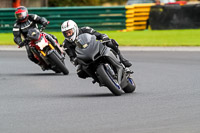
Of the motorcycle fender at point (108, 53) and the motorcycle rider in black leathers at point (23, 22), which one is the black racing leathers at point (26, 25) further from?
the motorcycle fender at point (108, 53)

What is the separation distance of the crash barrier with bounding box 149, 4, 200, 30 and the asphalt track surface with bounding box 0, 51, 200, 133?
396 inches

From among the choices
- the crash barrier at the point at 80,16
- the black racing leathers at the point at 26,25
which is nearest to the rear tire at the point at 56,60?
the black racing leathers at the point at 26,25

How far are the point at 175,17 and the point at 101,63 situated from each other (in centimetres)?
1601

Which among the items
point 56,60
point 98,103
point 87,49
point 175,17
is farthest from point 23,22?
point 175,17

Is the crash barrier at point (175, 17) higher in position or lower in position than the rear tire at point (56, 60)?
lower

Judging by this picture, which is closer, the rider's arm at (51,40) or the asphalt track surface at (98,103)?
the asphalt track surface at (98,103)

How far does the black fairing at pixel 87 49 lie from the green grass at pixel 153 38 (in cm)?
1096

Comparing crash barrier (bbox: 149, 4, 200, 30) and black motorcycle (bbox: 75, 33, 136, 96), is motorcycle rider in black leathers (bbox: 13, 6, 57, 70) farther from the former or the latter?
crash barrier (bbox: 149, 4, 200, 30)

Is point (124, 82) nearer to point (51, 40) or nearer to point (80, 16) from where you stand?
point (51, 40)

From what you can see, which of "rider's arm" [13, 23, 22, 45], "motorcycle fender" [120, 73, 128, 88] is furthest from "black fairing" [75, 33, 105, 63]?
"rider's arm" [13, 23, 22, 45]

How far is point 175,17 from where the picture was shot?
24797 mm

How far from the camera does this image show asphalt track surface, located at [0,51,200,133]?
683cm

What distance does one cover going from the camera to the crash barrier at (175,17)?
2448cm

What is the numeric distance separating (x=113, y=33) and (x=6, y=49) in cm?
591
